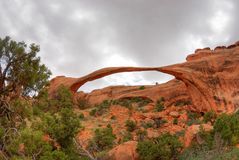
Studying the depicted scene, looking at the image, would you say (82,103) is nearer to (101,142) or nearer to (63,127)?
(101,142)

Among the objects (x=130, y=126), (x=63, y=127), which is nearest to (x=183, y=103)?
(x=130, y=126)

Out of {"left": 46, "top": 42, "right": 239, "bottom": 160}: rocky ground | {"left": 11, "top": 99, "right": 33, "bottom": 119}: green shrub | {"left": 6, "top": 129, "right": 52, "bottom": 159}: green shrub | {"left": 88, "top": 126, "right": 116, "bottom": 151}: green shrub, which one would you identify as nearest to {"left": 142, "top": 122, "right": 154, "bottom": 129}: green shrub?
{"left": 46, "top": 42, "right": 239, "bottom": 160}: rocky ground

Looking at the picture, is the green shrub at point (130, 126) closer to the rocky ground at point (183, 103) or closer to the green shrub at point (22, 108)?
the rocky ground at point (183, 103)

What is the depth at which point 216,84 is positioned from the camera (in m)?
19.2

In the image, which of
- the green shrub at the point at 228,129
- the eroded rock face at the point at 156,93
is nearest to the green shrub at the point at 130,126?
the eroded rock face at the point at 156,93

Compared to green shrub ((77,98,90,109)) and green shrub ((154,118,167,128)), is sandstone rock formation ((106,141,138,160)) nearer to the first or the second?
green shrub ((154,118,167,128))

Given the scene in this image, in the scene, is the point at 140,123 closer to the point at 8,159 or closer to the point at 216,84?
the point at 216,84

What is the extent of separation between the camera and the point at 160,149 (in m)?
11.2

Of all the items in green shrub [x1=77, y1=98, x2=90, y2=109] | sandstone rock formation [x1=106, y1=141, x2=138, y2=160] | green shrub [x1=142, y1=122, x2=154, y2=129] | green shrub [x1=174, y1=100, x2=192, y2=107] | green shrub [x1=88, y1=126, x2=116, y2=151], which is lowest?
sandstone rock formation [x1=106, y1=141, x2=138, y2=160]

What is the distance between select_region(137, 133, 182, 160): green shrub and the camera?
1111cm

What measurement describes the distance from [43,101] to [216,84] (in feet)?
35.6

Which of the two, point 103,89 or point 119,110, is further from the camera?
point 103,89

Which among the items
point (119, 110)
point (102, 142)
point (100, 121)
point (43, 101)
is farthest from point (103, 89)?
point (43, 101)

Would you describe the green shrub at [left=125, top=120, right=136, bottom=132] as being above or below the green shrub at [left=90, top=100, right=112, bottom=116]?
below
